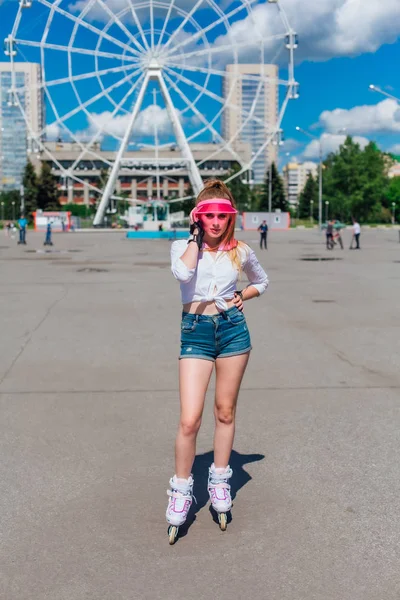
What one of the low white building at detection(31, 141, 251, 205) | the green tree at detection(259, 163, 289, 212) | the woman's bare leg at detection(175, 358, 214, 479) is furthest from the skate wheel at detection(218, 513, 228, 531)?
the low white building at detection(31, 141, 251, 205)

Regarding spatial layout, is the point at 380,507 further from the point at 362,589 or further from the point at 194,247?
the point at 194,247

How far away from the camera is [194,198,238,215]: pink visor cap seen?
421cm

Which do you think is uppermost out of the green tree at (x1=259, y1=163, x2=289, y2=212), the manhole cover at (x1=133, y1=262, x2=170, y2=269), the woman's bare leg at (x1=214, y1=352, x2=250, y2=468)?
the green tree at (x1=259, y1=163, x2=289, y2=212)

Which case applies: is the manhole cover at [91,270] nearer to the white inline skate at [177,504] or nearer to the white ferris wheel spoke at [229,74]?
the white inline skate at [177,504]

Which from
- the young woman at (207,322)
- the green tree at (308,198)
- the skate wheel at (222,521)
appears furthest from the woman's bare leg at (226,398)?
the green tree at (308,198)

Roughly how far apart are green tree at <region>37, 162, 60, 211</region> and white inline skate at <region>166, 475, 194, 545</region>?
13239 cm

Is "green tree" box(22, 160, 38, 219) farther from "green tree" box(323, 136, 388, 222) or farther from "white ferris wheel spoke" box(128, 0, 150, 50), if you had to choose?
"white ferris wheel spoke" box(128, 0, 150, 50)

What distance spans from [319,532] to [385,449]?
1.69m

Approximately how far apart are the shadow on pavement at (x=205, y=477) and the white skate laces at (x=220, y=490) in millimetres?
152

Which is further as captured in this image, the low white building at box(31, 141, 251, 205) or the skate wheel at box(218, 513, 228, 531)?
the low white building at box(31, 141, 251, 205)

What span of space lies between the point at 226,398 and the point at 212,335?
0.36m

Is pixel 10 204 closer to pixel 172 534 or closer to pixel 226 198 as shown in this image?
pixel 226 198

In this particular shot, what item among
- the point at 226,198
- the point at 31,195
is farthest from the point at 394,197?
the point at 226,198

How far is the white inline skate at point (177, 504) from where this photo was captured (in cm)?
405
